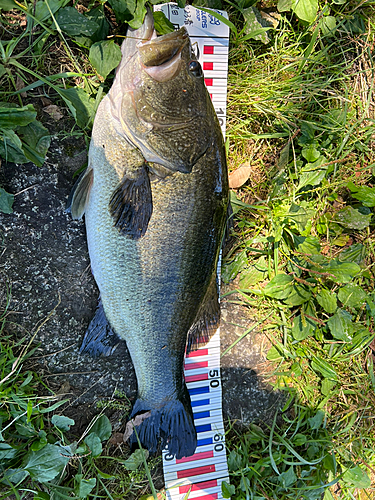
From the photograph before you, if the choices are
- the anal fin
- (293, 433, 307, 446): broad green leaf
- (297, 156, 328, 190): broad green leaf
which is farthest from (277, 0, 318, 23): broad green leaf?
(293, 433, 307, 446): broad green leaf

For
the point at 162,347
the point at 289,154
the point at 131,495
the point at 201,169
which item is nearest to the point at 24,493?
the point at 131,495

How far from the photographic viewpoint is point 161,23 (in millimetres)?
2023

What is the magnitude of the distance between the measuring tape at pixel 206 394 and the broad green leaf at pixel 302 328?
673 mm

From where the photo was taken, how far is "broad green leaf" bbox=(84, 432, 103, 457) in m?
2.18

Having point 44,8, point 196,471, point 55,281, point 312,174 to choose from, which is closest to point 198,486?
point 196,471

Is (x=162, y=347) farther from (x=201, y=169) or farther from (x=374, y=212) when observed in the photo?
(x=374, y=212)

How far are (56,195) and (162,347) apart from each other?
47.2 inches

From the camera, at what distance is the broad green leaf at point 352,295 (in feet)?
8.93

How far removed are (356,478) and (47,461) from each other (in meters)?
2.37

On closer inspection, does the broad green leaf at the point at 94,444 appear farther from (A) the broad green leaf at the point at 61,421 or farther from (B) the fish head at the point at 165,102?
(B) the fish head at the point at 165,102

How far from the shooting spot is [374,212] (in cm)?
288

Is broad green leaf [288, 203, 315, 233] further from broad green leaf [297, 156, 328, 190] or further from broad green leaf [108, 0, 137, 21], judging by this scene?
broad green leaf [108, 0, 137, 21]

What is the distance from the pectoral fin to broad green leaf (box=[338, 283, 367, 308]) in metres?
1.85

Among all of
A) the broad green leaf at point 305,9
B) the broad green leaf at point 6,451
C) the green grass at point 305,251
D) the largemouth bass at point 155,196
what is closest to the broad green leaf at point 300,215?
the green grass at point 305,251
